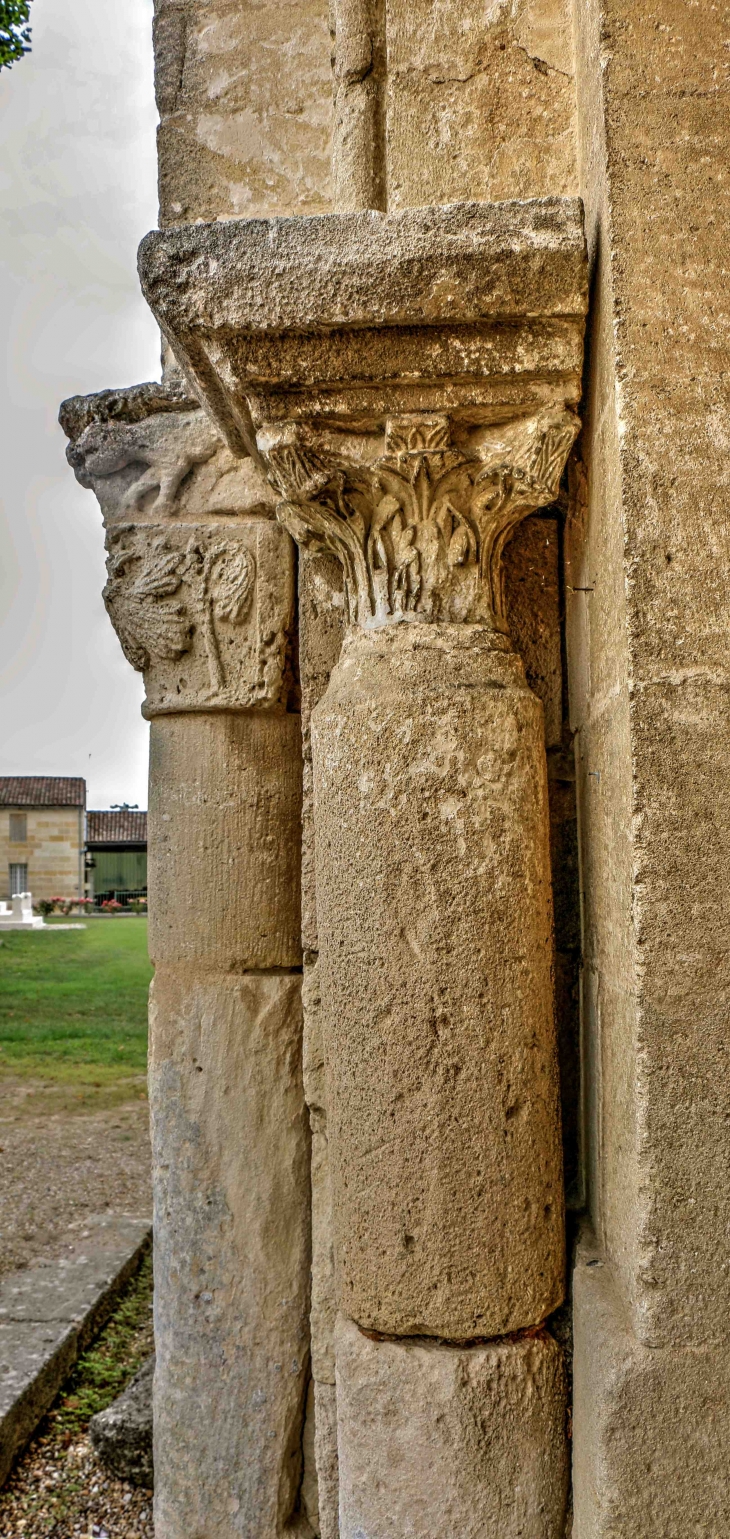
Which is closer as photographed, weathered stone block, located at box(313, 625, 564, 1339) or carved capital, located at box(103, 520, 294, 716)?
weathered stone block, located at box(313, 625, 564, 1339)

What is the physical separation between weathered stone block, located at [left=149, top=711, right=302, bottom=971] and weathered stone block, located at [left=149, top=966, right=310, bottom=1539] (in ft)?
0.31

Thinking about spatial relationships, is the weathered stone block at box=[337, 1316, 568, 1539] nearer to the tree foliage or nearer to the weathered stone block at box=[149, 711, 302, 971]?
the weathered stone block at box=[149, 711, 302, 971]

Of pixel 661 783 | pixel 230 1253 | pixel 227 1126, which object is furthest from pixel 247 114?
pixel 230 1253

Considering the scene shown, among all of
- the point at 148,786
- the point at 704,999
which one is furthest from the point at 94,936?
the point at 704,999

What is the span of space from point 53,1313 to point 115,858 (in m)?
33.6

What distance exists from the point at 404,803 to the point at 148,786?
3.58 feet

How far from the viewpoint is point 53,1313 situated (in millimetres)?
3619

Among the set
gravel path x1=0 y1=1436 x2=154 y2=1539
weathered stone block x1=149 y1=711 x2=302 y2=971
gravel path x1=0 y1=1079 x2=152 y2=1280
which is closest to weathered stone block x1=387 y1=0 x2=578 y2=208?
weathered stone block x1=149 y1=711 x2=302 y2=971

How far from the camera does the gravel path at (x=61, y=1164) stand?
4.65 m

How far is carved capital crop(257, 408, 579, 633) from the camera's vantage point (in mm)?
1570

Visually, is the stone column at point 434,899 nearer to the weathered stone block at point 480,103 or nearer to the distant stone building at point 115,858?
the weathered stone block at point 480,103

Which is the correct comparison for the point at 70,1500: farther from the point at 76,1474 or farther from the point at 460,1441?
the point at 460,1441

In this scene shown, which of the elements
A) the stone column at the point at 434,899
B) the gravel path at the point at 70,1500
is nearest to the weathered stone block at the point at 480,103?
the stone column at the point at 434,899

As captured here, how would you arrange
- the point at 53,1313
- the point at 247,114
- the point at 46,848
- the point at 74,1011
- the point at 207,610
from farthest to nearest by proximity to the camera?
the point at 46,848
the point at 74,1011
the point at 53,1313
the point at 207,610
the point at 247,114
